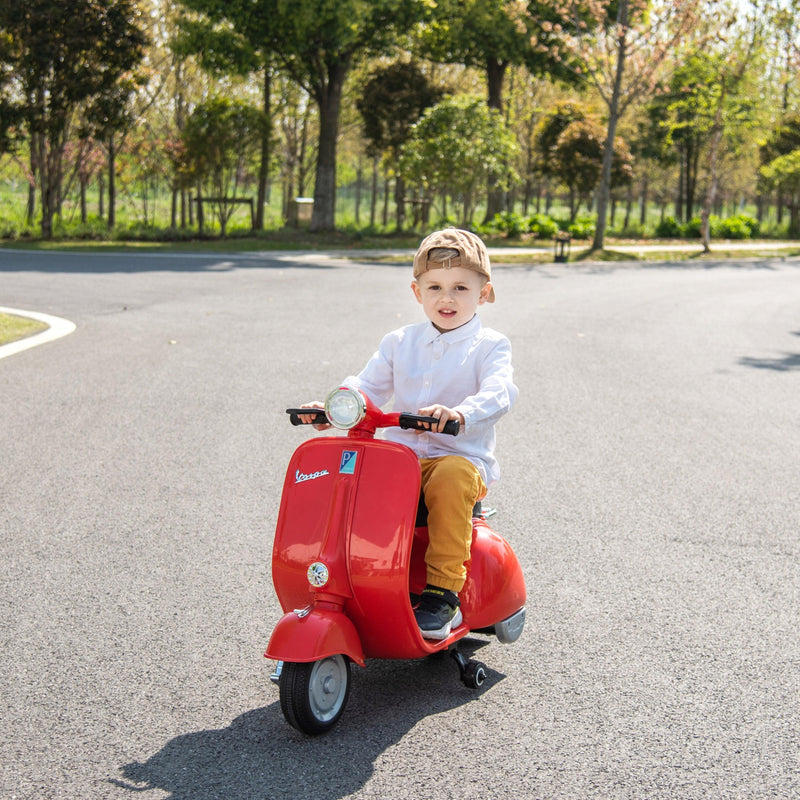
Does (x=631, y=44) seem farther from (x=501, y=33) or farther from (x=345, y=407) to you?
(x=345, y=407)

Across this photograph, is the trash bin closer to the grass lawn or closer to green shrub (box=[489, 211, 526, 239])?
green shrub (box=[489, 211, 526, 239])

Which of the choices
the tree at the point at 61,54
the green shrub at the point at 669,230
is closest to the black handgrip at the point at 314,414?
the tree at the point at 61,54

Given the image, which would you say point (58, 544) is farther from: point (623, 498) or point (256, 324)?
point (256, 324)

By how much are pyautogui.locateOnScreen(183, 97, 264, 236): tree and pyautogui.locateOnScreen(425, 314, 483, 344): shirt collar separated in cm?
2434

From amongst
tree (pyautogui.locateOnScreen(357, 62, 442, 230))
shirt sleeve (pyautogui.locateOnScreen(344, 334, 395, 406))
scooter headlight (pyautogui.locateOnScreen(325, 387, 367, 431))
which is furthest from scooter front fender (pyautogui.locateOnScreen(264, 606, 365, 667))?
tree (pyautogui.locateOnScreen(357, 62, 442, 230))

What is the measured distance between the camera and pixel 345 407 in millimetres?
2996

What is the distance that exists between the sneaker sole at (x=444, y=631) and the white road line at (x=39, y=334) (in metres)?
7.03

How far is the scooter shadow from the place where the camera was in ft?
8.82

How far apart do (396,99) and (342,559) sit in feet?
108

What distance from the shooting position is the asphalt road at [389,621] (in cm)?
284

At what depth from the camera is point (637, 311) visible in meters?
14.5

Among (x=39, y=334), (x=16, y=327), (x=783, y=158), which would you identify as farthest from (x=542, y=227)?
(x=39, y=334)

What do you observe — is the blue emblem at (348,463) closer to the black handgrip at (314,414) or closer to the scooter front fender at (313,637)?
the black handgrip at (314,414)

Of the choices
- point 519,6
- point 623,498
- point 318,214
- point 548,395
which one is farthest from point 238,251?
point 623,498
